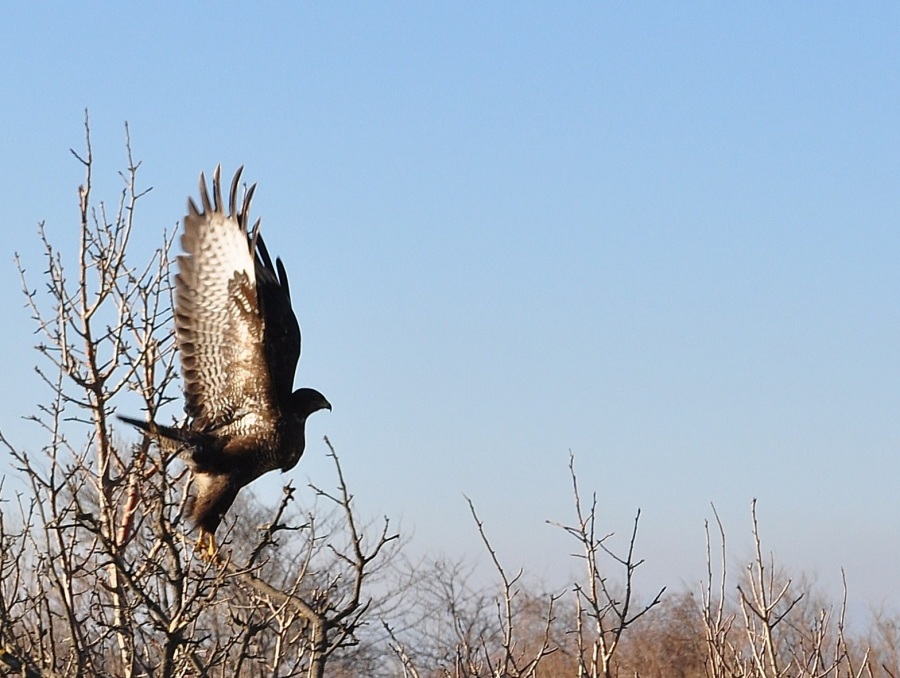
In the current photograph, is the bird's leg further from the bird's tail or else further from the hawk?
the bird's tail

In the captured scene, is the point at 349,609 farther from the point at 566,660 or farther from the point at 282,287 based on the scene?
the point at 566,660

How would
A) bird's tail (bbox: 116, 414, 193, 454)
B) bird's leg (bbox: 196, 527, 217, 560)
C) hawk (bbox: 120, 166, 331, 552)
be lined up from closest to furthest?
bird's tail (bbox: 116, 414, 193, 454) < bird's leg (bbox: 196, 527, 217, 560) < hawk (bbox: 120, 166, 331, 552)

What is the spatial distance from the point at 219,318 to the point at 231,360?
0.29m

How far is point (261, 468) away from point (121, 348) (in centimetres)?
183

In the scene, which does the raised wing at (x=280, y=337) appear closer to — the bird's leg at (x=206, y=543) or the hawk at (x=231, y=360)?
the hawk at (x=231, y=360)

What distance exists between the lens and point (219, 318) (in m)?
6.90

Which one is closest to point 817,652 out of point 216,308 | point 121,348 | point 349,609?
point 349,609

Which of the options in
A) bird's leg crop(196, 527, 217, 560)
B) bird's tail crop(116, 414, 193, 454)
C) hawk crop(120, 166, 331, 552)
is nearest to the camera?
bird's tail crop(116, 414, 193, 454)

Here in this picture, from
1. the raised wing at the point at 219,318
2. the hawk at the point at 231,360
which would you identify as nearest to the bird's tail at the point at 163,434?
the hawk at the point at 231,360

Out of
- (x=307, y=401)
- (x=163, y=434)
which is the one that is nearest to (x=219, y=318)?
(x=307, y=401)

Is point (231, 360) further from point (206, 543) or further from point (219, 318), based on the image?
point (206, 543)

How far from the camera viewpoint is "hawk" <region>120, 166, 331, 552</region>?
6.46m

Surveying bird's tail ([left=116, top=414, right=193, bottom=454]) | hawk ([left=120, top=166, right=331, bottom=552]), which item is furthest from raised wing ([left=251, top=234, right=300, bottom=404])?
bird's tail ([left=116, top=414, right=193, bottom=454])

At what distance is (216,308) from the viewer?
695 cm
